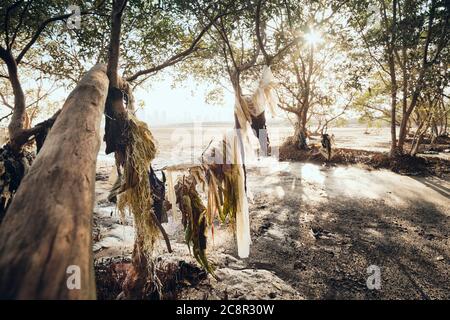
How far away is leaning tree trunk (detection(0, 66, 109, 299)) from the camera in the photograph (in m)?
1.15

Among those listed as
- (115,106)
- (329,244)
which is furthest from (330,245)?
(115,106)

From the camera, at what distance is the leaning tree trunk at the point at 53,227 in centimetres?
115

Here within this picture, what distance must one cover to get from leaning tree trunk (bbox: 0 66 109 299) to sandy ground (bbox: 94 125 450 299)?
339 cm

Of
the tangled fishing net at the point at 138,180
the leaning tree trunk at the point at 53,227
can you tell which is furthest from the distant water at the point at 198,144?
the leaning tree trunk at the point at 53,227

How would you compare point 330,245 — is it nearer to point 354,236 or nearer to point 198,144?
point 354,236

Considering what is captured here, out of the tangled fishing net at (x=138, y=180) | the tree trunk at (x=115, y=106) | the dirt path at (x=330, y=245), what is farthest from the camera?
the dirt path at (x=330, y=245)

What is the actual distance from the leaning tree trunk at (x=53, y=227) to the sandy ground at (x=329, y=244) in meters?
3.39

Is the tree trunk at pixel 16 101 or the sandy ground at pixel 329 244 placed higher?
the tree trunk at pixel 16 101

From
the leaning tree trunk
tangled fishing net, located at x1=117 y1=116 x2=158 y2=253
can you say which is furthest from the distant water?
the leaning tree trunk

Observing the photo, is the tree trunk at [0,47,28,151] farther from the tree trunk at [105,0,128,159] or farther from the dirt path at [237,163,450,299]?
the dirt path at [237,163,450,299]

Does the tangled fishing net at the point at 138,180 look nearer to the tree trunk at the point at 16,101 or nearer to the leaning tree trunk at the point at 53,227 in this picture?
the leaning tree trunk at the point at 53,227

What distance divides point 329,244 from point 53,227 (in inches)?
271
